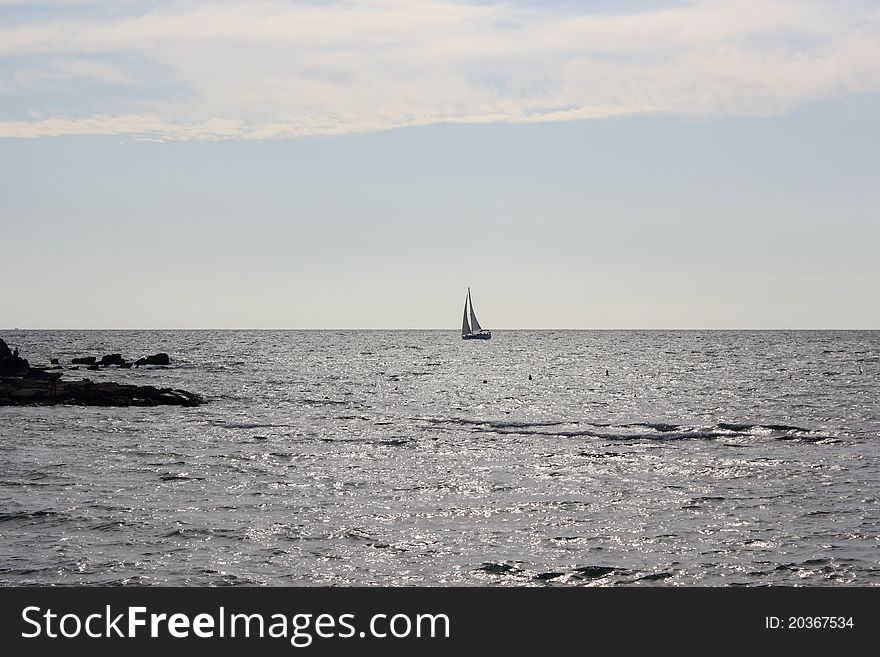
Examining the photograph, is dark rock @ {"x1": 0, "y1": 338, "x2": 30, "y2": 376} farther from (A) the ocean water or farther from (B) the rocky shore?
(A) the ocean water

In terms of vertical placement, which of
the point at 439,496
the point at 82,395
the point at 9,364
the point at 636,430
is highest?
the point at 9,364

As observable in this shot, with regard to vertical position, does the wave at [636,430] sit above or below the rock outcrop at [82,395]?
below

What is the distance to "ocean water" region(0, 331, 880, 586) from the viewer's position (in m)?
23.2

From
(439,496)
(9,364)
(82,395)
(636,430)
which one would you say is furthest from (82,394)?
(439,496)

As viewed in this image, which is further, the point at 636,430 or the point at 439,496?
the point at 636,430

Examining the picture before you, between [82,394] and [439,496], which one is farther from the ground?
[82,394]

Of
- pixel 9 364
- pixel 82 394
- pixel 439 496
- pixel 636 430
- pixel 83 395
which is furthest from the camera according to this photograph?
pixel 9 364

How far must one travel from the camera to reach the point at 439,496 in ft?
107

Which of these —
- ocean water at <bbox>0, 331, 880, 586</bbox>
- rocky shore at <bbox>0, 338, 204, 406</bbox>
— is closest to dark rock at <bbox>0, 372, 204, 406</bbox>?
rocky shore at <bbox>0, 338, 204, 406</bbox>

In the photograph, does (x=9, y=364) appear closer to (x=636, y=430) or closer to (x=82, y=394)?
(x=82, y=394)

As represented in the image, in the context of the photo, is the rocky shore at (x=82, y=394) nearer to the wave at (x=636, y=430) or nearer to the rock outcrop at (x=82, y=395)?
the rock outcrop at (x=82, y=395)

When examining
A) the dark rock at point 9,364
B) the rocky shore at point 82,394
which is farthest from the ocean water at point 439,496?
the dark rock at point 9,364

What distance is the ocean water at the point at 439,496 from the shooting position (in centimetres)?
2323

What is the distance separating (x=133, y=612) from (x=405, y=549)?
10.5 m
